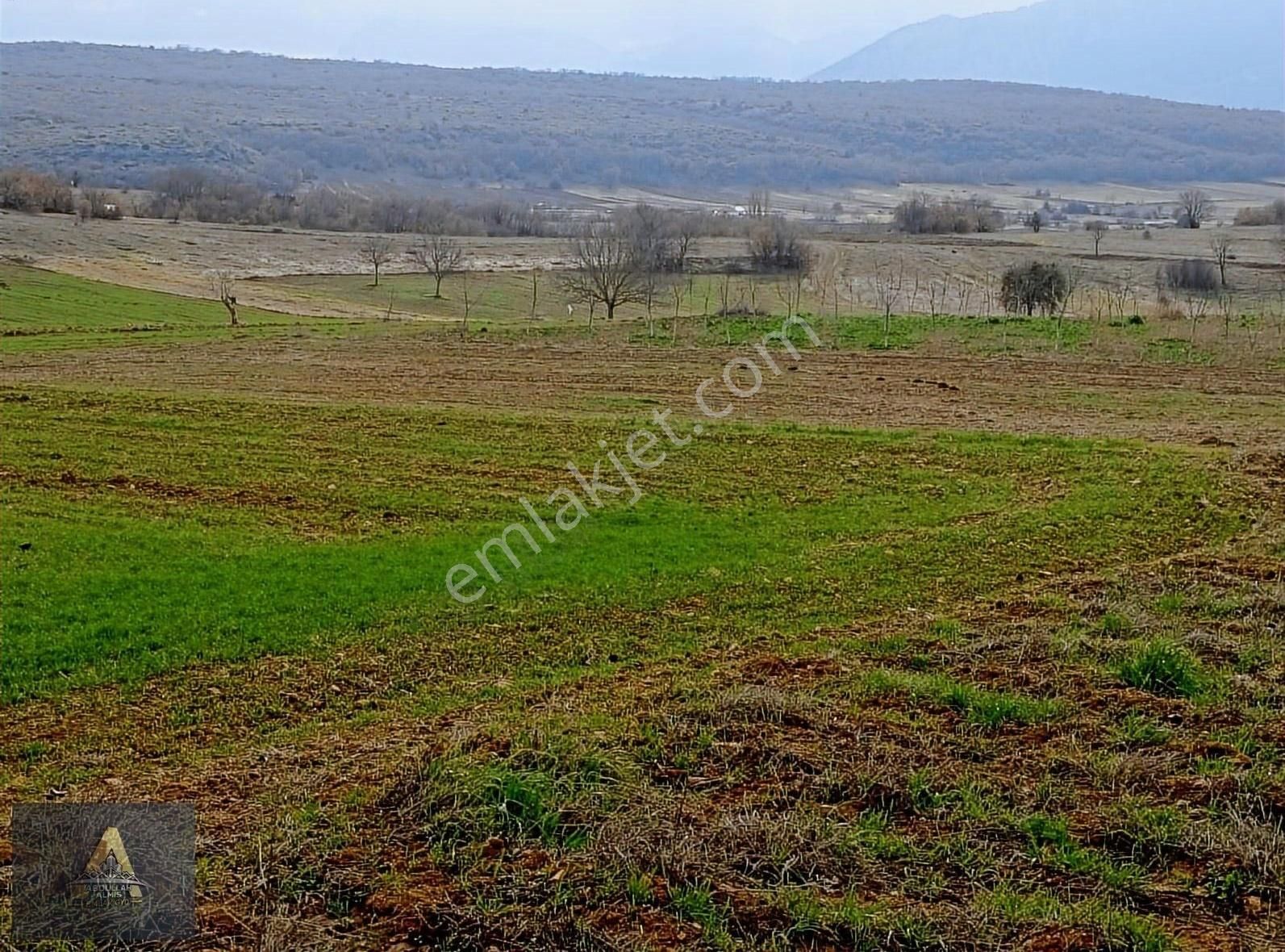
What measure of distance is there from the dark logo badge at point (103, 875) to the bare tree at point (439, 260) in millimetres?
61770

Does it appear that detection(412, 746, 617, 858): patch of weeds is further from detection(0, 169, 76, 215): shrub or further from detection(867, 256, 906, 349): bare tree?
detection(0, 169, 76, 215): shrub

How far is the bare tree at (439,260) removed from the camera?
2655 inches

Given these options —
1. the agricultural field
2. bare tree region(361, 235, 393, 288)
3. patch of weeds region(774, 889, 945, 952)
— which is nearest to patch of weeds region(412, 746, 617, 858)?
the agricultural field

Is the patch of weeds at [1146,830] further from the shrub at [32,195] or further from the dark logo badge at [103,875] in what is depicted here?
the shrub at [32,195]

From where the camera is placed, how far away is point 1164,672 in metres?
7.24

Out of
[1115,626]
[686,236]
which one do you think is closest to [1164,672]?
[1115,626]

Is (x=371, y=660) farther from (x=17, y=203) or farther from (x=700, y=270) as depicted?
(x=17, y=203)

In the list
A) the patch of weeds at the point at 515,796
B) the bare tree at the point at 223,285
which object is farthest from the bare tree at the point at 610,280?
the patch of weeds at the point at 515,796

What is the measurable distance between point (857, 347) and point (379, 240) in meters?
69.1

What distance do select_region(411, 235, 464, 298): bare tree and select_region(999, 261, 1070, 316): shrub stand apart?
34315 mm

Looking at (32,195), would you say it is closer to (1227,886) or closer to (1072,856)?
(1072,856)

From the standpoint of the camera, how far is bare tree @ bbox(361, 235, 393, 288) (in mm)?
75113

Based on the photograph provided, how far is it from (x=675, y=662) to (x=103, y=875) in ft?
15.6

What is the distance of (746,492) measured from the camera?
14.7m
